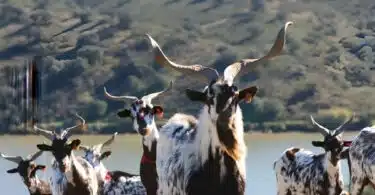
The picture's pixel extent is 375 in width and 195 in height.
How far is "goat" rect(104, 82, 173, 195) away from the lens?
15.2 metres

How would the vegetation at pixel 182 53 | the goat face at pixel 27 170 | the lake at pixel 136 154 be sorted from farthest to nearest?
the vegetation at pixel 182 53 → the lake at pixel 136 154 → the goat face at pixel 27 170

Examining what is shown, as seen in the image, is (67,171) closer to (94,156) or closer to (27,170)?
(94,156)

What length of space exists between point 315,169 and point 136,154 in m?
21.3

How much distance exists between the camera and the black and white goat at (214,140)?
405 inches

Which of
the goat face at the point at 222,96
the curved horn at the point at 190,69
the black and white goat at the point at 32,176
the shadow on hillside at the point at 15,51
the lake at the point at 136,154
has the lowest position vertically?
the lake at the point at 136,154

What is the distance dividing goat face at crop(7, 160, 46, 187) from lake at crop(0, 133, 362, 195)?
5.62 ft

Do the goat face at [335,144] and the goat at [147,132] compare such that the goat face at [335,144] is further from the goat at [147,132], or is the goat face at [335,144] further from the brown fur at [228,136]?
the brown fur at [228,136]

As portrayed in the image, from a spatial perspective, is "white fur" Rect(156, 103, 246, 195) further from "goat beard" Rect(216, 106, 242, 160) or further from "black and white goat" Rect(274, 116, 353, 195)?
"black and white goat" Rect(274, 116, 353, 195)

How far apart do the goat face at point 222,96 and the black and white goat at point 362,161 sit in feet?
19.7

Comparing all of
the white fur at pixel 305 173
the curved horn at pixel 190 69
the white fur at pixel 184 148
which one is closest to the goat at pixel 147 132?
the white fur at pixel 184 148

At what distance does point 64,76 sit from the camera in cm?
6569

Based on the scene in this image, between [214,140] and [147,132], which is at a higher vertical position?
[214,140]

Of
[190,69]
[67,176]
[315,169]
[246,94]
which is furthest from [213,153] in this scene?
[315,169]

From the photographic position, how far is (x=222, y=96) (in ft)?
33.5
